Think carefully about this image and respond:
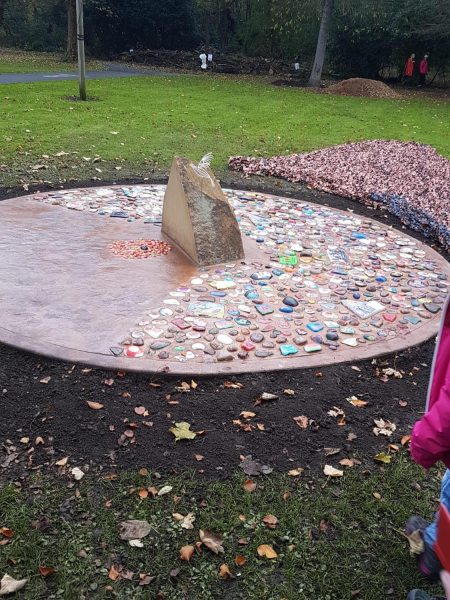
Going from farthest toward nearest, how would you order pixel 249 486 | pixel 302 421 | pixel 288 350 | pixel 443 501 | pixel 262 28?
pixel 262 28, pixel 288 350, pixel 302 421, pixel 249 486, pixel 443 501

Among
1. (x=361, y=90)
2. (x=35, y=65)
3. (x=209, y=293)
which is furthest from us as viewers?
(x=35, y=65)

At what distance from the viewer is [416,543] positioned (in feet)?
8.79

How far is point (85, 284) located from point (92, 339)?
943 millimetres

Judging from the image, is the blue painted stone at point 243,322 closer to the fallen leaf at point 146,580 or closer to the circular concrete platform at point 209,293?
the circular concrete platform at point 209,293

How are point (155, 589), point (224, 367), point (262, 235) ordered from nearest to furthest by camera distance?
point (155, 589) → point (224, 367) → point (262, 235)

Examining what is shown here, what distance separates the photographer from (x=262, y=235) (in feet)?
21.1

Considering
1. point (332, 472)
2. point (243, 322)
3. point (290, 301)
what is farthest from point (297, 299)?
point (332, 472)

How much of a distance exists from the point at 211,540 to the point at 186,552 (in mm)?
144

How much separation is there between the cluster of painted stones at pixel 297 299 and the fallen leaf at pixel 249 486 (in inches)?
46.7

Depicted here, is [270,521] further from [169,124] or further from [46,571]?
[169,124]

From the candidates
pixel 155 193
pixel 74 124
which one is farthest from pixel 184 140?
pixel 155 193

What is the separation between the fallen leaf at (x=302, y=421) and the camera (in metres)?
3.50

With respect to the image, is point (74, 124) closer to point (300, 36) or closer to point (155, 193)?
point (155, 193)

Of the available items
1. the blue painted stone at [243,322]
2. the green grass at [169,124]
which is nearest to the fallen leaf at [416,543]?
the blue painted stone at [243,322]
